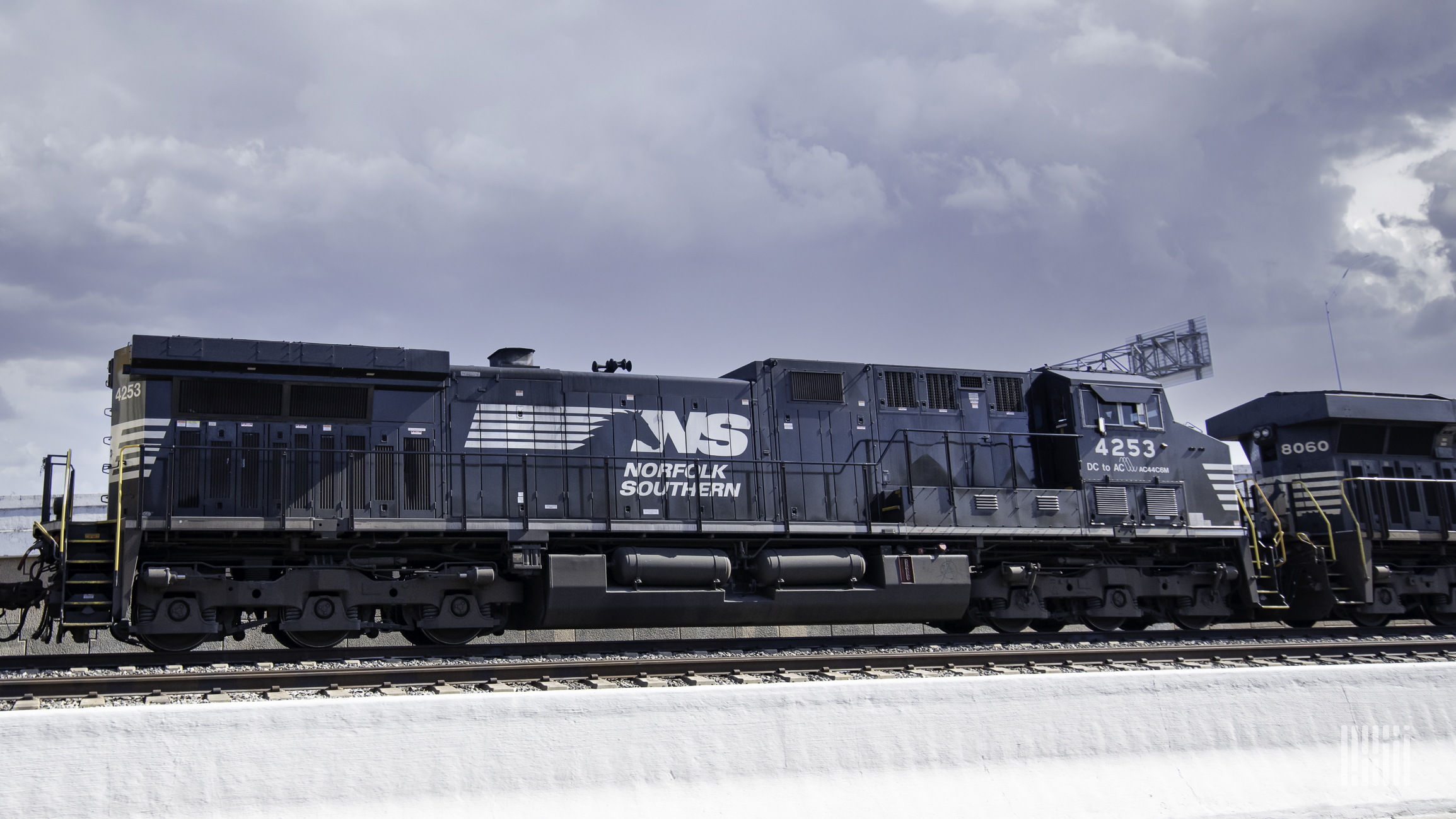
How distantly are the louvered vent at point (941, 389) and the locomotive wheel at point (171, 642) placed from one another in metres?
8.90

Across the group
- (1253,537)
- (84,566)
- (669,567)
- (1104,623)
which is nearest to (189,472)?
(84,566)

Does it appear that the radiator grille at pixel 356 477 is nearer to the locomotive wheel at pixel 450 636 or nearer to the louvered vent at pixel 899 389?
the locomotive wheel at pixel 450 636

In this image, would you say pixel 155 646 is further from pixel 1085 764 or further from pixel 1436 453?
pixel 1436 453

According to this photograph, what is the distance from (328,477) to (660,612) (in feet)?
12.4

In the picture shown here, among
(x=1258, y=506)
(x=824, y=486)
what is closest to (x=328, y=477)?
(x=824, y=486)

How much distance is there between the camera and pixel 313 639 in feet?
33.4

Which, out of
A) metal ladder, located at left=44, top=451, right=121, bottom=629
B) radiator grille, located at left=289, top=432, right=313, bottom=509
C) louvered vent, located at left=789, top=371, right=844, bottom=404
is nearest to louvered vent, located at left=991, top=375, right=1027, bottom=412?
louvered vent, located at left=789, top=371, right=844, bottom=404

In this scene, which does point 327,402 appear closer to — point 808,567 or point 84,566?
point 84,566

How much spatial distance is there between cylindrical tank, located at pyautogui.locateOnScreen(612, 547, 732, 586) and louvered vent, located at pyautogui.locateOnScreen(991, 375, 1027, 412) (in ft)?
15.7

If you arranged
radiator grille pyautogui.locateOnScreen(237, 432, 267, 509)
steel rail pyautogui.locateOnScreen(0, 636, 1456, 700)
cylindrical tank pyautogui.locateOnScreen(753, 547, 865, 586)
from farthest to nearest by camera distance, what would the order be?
cylindrical tank pyautogui.locateOnScreen(753, 547, 865, 586)
radiator grille pyautogui.locateOnScreen(237, 432, 267, 509)
steel rail pyautogui.locateOnScreen(0, 636, 1456, 700)

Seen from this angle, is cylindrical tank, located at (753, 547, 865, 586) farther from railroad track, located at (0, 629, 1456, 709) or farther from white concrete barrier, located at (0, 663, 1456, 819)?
white concrete barrier, located at (0, 663, 1456, 819)

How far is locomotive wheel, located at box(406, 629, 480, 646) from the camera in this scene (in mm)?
10625

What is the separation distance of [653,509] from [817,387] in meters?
2.74

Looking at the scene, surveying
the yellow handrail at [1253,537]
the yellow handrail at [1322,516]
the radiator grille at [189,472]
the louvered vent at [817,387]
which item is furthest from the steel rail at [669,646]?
the louvered vent at [817,387]
